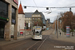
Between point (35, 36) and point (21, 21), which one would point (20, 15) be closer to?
point (21, 21)

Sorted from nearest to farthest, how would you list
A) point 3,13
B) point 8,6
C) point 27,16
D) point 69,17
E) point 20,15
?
point 3,13, point 8,6, point 69,17, point 20,15, point 27,16

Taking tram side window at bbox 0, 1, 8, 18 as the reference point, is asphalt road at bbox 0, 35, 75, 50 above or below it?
below

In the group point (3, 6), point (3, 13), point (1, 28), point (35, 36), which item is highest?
point (3, 6)

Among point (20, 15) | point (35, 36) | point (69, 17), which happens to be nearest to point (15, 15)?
point (35, 36)

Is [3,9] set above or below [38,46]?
above

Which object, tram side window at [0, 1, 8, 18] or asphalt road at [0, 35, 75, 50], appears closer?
asphalt road at [0, 35, 75, 50]

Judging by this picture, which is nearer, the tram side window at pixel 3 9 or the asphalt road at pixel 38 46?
the asphalt road at pixel 38 46

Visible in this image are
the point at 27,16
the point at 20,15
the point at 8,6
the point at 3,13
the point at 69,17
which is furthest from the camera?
the point at 27,16

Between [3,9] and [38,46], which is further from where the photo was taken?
[3,9]

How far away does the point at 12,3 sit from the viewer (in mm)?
29906

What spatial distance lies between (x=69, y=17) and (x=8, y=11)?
3992cm

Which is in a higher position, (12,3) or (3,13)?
(12,3)

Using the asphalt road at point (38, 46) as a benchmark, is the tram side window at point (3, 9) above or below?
above

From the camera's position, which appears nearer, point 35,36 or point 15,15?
point 35,36
